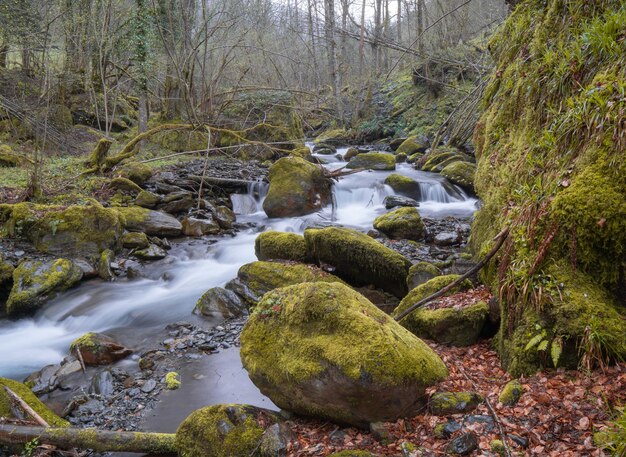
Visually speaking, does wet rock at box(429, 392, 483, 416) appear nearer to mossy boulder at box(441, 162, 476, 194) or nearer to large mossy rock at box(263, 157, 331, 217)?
large mossy rock at box(263, 157, 331, 217)

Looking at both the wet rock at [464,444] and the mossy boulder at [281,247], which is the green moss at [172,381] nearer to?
the mossy boulder at [281,247]

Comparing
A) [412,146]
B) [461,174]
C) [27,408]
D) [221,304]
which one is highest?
[412,146]

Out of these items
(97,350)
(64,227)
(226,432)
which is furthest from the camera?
(64,227)

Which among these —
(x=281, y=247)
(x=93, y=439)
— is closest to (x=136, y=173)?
(x=281, y=247)

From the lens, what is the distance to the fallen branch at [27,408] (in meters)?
4.09

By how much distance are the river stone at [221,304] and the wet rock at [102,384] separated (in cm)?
203

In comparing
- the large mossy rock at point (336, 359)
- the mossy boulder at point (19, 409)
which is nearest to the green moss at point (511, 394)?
the large mossy rock at point (336, 359)

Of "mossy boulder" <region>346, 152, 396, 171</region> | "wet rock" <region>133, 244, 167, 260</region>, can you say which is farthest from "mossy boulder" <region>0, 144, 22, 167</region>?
"mossy boulder" <region>346, 152, 396, 171</region>

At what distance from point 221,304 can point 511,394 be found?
5.21 metres

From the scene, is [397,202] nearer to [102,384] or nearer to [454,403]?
[102,384]

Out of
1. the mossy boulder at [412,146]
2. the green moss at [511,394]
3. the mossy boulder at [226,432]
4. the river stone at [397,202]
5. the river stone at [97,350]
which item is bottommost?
the river stone at [97,350]

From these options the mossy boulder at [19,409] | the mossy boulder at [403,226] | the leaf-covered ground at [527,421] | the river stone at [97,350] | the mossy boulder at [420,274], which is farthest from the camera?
the mossy boulder at [403,226]

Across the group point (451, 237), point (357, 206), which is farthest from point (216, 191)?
point (451, 237)

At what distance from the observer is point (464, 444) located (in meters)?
2.89
